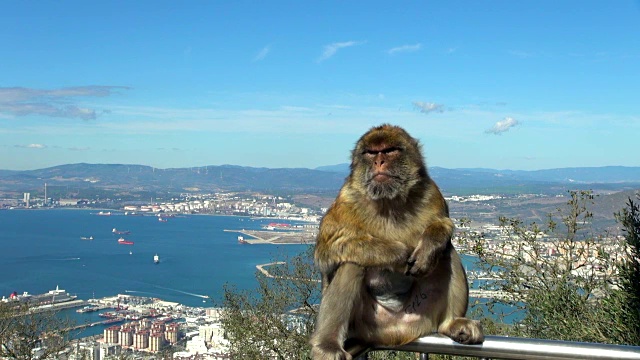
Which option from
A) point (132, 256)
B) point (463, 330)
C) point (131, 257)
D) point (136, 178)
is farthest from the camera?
point (136, 178)

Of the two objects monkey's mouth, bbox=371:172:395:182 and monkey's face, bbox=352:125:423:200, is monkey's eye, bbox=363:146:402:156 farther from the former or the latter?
monkey's mouth, bbox=371:172:395:182

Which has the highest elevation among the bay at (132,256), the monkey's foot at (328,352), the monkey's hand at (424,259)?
the monkey's hand at (424,259)

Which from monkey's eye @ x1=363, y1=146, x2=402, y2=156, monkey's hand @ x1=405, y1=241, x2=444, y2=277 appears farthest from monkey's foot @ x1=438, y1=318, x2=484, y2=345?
monkey's eye @ x1=363, y1=146, x2=402, y2=156

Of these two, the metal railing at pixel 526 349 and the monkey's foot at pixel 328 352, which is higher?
the metal railing at pixel 526 349

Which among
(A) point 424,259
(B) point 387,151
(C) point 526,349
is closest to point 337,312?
(A) point 424,259

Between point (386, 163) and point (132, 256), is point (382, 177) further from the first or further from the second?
point (132, 256)

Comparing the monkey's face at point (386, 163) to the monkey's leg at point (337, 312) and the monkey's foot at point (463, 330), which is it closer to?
the monkey's leg at point (337, 312)

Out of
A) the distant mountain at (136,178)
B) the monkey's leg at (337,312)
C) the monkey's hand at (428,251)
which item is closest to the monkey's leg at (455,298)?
the monkey's hand at (428,251)

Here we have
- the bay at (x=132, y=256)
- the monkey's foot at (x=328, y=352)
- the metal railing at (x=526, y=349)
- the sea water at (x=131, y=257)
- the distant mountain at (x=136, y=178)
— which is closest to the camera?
the metal railing at (x=526, y=349)
